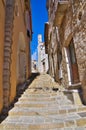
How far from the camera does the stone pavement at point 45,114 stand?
3574mm

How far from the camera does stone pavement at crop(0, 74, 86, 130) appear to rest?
3574 millimetres

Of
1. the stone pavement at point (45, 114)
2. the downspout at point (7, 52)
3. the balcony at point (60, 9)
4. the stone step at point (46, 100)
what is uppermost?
the balcony at point (60, 9)

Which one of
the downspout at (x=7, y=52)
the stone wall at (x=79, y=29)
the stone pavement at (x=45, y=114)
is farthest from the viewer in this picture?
the stone wall at (x=79, y=29)

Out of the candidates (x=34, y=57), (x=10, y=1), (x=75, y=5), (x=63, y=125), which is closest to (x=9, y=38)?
→ (x=10, y=1)

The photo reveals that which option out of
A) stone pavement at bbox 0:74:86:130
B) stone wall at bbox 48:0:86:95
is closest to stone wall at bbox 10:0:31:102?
stone pavement at bbox 0:74:86:130

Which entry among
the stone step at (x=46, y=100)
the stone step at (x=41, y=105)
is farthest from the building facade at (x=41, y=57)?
the stone step at (x=41, y=105)

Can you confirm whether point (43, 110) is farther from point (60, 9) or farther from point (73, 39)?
point (60, 9)

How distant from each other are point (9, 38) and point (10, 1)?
1.63m

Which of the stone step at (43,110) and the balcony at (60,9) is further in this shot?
the balcony at (60,9)

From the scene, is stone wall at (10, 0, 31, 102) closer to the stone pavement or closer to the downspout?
the downspout

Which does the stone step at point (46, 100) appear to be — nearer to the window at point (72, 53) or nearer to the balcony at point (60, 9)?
the window at point (72, 53)

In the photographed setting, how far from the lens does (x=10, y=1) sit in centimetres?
564

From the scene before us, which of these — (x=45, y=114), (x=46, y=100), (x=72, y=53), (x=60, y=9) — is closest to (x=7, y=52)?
(x=46, y=100)

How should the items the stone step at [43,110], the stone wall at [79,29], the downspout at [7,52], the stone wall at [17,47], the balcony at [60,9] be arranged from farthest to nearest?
the balcony at [60,9] < the stone wall at [17,47] < the stone wall at [79,29] < the downspout at [7,52] < the stone step at [43,110]
